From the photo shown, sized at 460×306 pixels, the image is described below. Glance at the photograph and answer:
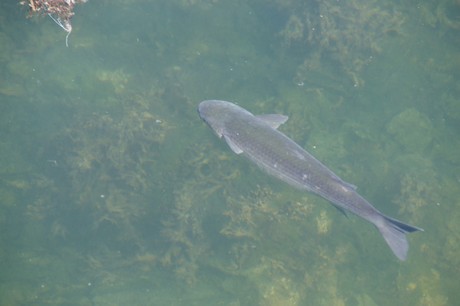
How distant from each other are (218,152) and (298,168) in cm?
344

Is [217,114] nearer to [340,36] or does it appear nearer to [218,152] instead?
[218,152]

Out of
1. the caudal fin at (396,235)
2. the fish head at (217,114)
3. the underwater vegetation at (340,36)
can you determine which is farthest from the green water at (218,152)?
the caudal fin at (396,235)

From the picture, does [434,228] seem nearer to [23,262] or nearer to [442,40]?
[442,40]

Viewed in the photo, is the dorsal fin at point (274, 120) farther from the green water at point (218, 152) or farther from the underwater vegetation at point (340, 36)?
the underwater vegetation at point (340, 36)

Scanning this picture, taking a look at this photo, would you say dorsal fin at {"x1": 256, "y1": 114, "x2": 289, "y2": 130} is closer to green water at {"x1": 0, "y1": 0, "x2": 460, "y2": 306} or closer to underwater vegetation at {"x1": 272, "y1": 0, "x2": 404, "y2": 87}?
green water at {"x1": 0, "y1": 0, "x2": 460, "y2": 306}

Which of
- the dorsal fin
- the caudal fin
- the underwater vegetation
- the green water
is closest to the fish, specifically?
the caudal fin

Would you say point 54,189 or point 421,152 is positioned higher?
point 421,152

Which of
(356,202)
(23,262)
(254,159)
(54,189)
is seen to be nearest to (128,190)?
(54,189)

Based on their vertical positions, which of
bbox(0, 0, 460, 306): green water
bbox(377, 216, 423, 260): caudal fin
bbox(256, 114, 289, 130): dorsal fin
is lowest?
bbox(0, 0, 460, 306): green water

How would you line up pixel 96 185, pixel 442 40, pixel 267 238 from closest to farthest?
pixel 267 238, pixel 96 185, pixel 442 40

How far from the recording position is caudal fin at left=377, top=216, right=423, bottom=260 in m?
4.54

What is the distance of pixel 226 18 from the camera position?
10562 mm

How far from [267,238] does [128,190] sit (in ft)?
12.3

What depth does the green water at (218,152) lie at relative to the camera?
7.96 meters
